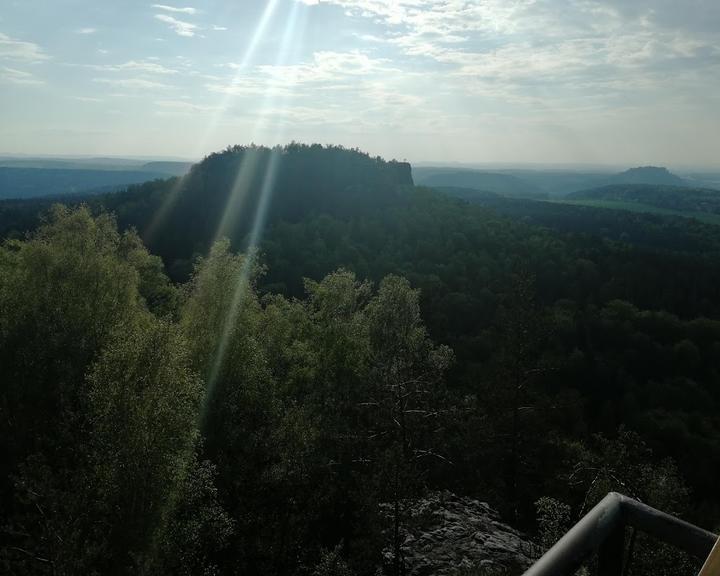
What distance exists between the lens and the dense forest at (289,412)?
15273 millimetres

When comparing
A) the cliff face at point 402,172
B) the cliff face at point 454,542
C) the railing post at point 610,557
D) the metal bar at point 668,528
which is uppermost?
the cliff face at point 402,172

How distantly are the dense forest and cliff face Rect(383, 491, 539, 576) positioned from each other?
933mm

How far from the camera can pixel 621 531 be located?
217 centimetres

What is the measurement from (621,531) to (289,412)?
20.3 metres

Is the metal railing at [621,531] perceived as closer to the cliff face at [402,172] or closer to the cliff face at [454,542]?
the cliff face at [454,542]

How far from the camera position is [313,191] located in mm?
103125

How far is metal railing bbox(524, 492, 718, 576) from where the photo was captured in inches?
79.4

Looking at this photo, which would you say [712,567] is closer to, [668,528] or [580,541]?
[580,541]

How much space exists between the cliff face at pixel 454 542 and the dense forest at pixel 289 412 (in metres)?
0.93

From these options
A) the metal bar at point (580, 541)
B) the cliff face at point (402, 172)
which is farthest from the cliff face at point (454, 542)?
the cliff face at point (402, 172)

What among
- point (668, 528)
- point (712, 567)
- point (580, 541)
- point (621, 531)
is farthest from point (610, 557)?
point (712, 567)

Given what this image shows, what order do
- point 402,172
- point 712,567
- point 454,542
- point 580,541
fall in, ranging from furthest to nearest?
point 402,172 → point 454,542 → point 580,541 → point 712,567

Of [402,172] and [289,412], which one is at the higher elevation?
[402,172]

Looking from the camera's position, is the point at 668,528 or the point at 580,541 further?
the point at 668,528
